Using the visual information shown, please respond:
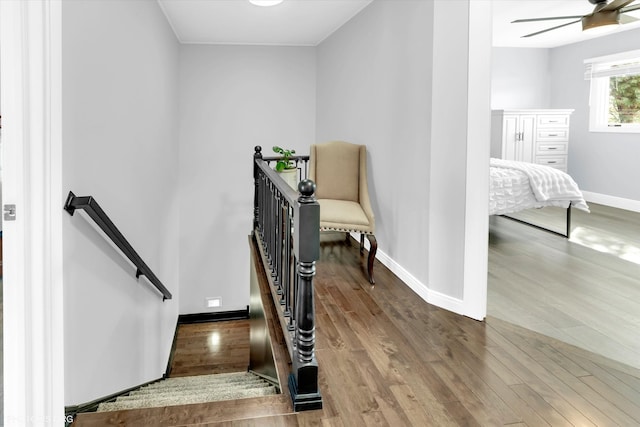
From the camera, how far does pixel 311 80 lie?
6953mm

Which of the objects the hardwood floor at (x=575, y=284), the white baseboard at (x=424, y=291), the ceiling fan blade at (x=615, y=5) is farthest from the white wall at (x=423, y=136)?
the ceiling fan blade at (x=615, y=5)

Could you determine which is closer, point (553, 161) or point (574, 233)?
point (574, 233)

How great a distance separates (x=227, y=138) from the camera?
676cm

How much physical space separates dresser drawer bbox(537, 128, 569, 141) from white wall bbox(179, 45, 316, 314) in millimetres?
3743

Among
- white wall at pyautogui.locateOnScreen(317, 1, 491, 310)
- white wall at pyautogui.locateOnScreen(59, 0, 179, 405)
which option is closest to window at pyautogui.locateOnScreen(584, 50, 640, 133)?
white wall at pyautogui.locateOnScreen(317, 1, 491, 310)

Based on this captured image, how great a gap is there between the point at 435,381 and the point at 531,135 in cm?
647

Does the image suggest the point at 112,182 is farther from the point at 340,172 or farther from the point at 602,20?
the point at 602,20

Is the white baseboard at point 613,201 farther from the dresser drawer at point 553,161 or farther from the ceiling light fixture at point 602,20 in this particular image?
the ceiling light fixture at point 602,20

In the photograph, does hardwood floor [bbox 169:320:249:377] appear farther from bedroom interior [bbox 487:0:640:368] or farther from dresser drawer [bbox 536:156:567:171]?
dresser drawer [bbox 536:156:567:171]

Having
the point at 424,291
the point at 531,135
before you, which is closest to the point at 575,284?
the point at 424,291

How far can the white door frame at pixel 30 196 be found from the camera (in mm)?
1756

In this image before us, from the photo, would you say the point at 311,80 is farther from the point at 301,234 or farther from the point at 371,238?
the point at 301,234

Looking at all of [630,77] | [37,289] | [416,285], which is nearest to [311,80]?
[416,285]

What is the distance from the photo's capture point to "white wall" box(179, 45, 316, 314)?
6598 mm
